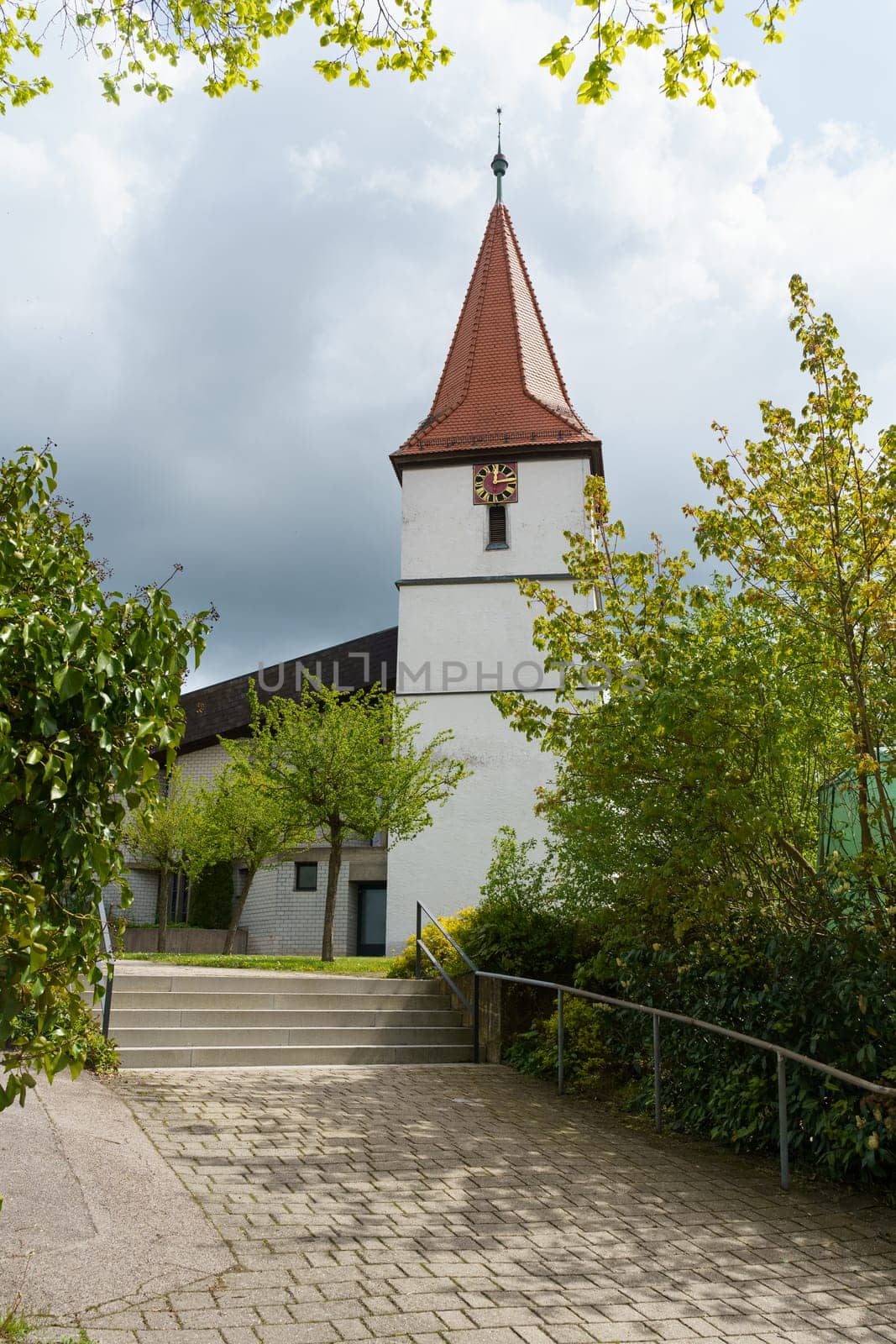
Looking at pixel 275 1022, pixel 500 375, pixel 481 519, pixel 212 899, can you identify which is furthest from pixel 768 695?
pixel 212 899

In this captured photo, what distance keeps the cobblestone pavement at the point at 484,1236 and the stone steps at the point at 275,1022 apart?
165cm

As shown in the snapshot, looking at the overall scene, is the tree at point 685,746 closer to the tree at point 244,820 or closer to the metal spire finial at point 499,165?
the tree at point 244,820

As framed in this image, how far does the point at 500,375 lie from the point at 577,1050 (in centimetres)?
2107

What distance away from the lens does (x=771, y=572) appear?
7.16 meters

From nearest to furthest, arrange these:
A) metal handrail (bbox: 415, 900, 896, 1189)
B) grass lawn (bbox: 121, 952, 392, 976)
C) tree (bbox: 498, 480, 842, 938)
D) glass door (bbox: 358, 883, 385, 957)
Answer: metal handrail (bbox: 415, 900, 896, 1189)
tree (bbox: 498, 480, 842, 938)
grass lawn (bbox: 121, 952, 392, 976)
glass door (bbox: 358, 883, 385, 957)

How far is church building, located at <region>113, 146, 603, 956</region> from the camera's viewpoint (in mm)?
23641

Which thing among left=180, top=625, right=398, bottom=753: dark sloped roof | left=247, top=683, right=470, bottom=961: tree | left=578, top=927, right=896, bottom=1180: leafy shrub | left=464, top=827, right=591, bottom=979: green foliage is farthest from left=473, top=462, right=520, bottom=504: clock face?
left=578, top=927, right=896, bottom=1180: leafy shrub

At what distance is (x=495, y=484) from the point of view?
25.7 metres

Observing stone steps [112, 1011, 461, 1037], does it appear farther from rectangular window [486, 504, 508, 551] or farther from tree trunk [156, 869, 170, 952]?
rectangular window [486, 504, 508, 551]

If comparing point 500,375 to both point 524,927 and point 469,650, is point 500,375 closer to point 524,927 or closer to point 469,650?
point 469,650

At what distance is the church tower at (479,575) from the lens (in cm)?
2355

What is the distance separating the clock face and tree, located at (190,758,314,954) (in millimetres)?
8228

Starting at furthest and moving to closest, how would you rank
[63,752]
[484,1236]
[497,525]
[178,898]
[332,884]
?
[178,898] → [497,525] → [332,884] → [484,1236] → [63,752]

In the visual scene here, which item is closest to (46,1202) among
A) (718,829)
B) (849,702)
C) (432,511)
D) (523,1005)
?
(718,829)
